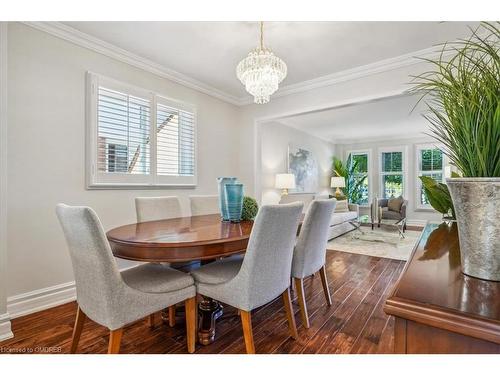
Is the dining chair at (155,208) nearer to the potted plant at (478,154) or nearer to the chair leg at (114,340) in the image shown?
the chair leg at (114,340)

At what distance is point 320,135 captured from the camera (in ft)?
23.5

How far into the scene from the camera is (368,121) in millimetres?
5781

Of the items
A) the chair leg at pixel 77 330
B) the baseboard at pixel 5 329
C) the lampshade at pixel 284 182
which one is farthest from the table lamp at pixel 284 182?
the baseboard at pixel 5 329

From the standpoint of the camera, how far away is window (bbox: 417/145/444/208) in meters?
6.75

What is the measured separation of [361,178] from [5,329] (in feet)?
26.7

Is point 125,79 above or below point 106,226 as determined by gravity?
above

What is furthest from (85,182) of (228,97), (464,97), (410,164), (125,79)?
(410,164)

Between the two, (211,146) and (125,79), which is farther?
(211,146)

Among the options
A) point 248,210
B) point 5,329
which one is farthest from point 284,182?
point 5,329

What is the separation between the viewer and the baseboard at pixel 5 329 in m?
1.82

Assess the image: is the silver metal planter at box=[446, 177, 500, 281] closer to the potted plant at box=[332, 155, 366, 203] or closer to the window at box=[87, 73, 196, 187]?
the window at box=[87, 73, 196, 187]

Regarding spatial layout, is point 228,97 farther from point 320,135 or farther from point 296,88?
point 320,135

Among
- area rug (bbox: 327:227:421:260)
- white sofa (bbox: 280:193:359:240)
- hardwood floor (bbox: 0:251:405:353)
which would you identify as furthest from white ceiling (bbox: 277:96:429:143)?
hardwood floor (bbox: 0:251:405:353)
